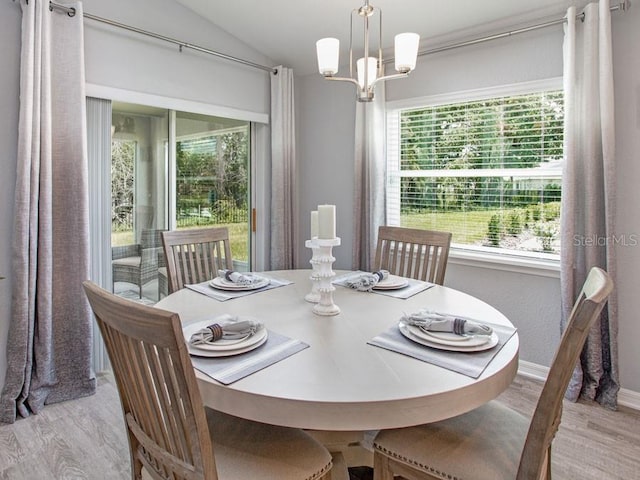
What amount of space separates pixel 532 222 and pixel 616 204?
1.80 feet

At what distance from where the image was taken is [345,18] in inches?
123

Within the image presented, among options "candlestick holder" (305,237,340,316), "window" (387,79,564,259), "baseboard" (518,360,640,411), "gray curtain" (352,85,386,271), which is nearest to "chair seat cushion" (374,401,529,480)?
"candlestick holder" (305,237,340,316)

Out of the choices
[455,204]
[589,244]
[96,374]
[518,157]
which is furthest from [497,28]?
[96,374]

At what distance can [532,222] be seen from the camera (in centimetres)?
296

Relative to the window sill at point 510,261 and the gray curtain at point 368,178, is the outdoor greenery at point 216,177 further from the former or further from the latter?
the window sill at point 510,261

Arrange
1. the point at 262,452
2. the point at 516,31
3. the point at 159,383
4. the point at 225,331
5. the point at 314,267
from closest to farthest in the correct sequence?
the point at 159,383
the point at 262,452
the point at 225,331
the point at 314,267
the point at 516,31

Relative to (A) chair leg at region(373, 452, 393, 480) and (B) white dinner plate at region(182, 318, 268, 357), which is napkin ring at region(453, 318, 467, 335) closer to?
(A) chair leg at region(373, 452, 393, 480)

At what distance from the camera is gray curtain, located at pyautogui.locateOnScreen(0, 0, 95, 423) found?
237 centimetres

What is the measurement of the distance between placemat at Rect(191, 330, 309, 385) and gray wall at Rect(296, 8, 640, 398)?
2.10 m

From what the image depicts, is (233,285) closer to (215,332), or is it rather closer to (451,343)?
(215,332)

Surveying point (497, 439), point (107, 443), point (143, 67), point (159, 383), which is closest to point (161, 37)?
point (143, 67)

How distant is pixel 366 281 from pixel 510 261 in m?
1.39

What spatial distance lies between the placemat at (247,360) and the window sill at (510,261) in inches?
81.5

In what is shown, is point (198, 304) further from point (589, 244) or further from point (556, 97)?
point (556, 97)
